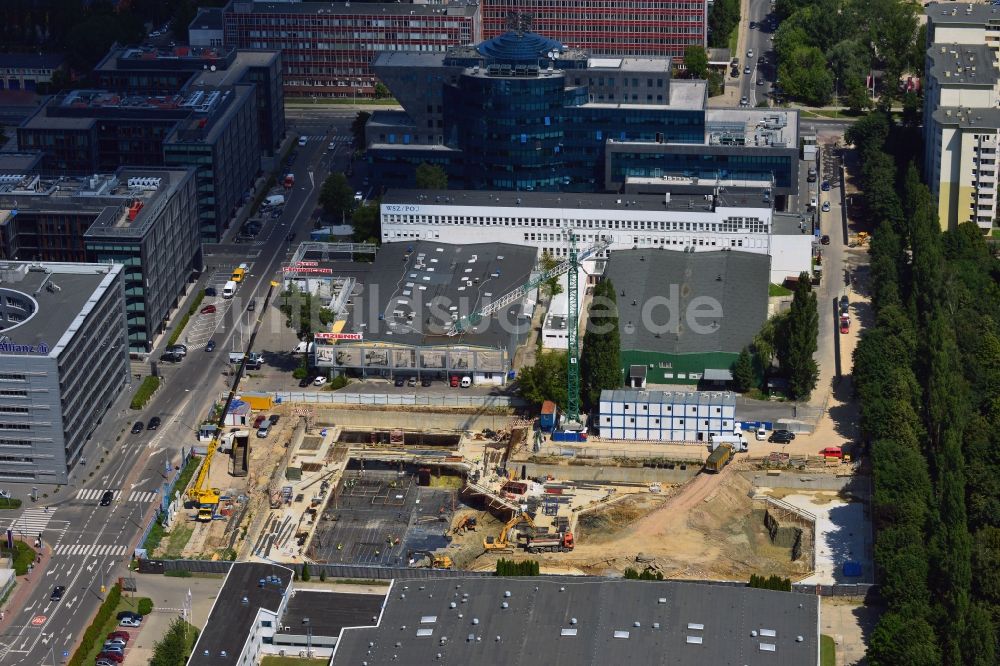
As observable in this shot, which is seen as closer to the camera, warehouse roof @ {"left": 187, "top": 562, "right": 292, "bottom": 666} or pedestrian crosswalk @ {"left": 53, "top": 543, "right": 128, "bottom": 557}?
warehouse roof @ {"left": 187, "top": 562, "right": 292, "bottom": 666}

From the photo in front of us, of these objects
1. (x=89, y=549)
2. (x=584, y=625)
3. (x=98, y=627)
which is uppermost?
(x=584, y=625)

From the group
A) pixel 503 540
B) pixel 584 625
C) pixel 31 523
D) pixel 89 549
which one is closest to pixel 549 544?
pixel 503 540

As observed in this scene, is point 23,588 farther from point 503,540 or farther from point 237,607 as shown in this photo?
point 503,540

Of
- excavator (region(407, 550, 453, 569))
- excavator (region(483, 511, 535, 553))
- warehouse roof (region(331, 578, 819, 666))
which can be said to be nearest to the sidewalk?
warehouse roof (region(331, 578, 819, 666))

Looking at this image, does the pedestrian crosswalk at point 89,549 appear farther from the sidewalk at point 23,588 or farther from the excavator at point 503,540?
the excavator at point 503,540

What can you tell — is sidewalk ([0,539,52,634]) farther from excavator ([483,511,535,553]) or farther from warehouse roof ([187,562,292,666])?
excavator ([483,511,535,553])

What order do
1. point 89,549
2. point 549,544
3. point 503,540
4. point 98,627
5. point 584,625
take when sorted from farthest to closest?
point 503,540
point 549,544
point 89,549
point 98,627
point 584,625

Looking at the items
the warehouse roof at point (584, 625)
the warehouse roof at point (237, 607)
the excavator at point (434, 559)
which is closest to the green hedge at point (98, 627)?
the warehouse roof at point (237, 607)
